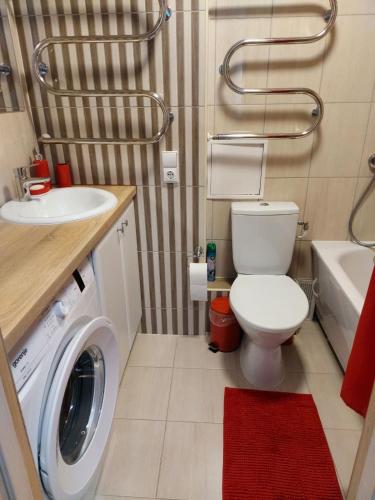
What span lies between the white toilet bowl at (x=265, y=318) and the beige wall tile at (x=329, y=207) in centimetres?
41

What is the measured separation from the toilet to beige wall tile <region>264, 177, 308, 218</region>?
107mm

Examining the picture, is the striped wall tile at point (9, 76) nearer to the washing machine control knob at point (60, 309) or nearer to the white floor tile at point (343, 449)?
the washing machine control knob at point (60, 309)

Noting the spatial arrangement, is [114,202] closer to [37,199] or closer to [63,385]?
[37,199]

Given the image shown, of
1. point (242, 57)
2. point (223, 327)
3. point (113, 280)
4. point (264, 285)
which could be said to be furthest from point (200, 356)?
point (242, 57)

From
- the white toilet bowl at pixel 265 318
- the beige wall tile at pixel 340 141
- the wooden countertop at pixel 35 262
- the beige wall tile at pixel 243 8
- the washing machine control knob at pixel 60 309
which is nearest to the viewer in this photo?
the wooden countertop at pixel 35 262

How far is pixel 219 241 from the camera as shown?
2.02 meters

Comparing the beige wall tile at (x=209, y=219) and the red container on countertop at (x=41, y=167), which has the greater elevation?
the red container on countertop at (x=41, y=167)

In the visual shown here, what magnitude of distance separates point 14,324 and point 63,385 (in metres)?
0.23

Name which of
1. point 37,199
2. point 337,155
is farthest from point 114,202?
point 337,155

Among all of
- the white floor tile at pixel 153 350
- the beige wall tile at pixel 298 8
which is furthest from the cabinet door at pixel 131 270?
the beige wall tile at pixel 298 8

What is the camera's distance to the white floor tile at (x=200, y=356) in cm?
183

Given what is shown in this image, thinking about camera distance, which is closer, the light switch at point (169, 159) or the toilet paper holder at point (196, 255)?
the light switch at point (169, 159)

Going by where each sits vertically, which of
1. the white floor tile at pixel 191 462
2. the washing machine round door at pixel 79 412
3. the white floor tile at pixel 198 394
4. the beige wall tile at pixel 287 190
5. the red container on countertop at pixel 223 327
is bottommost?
the white floor tile at pixel 191 462

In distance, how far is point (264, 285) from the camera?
67.7 inches
